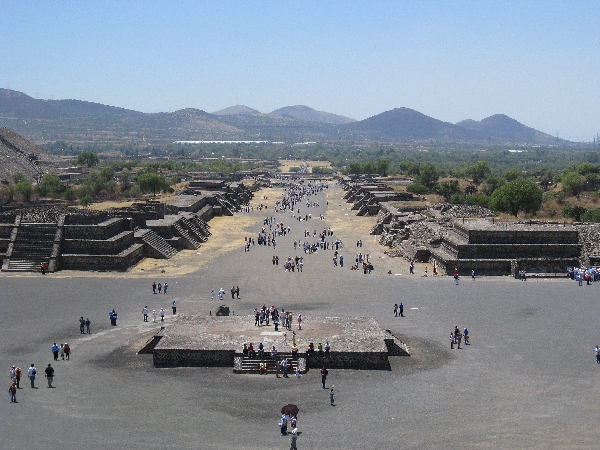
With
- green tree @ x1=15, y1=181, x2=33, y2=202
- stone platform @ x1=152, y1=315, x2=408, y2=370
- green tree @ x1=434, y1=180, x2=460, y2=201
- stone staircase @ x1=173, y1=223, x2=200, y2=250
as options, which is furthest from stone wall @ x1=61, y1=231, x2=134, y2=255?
green tree @ x1=434, y1=180, x2=460, y2=201

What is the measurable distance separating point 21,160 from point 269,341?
90841 mm

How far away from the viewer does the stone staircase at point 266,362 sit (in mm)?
21141

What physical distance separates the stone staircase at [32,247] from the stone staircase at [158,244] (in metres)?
5.59

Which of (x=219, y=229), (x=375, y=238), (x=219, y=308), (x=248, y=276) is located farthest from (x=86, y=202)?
(x=219, y=308)

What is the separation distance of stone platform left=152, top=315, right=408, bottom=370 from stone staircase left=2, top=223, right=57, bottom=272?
14.6 metres

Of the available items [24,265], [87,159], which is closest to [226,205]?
[24,265]

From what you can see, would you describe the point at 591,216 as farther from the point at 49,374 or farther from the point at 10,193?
the point at 10,193

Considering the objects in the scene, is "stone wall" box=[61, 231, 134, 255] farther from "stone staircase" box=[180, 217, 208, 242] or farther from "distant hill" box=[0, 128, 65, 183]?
"distant hill" box=[0, 128, 65, 183]

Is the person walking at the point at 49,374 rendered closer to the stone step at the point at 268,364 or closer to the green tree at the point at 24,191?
the stone step at the point at 268,364

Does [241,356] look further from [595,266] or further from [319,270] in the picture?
[595,266]

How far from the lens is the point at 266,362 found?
70.1 feet

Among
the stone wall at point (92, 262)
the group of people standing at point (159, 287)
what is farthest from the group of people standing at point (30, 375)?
the stone wall at point (92, 262)

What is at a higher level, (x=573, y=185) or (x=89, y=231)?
(x=573, y=185)

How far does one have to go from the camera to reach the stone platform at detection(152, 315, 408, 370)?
21562 millimetres
